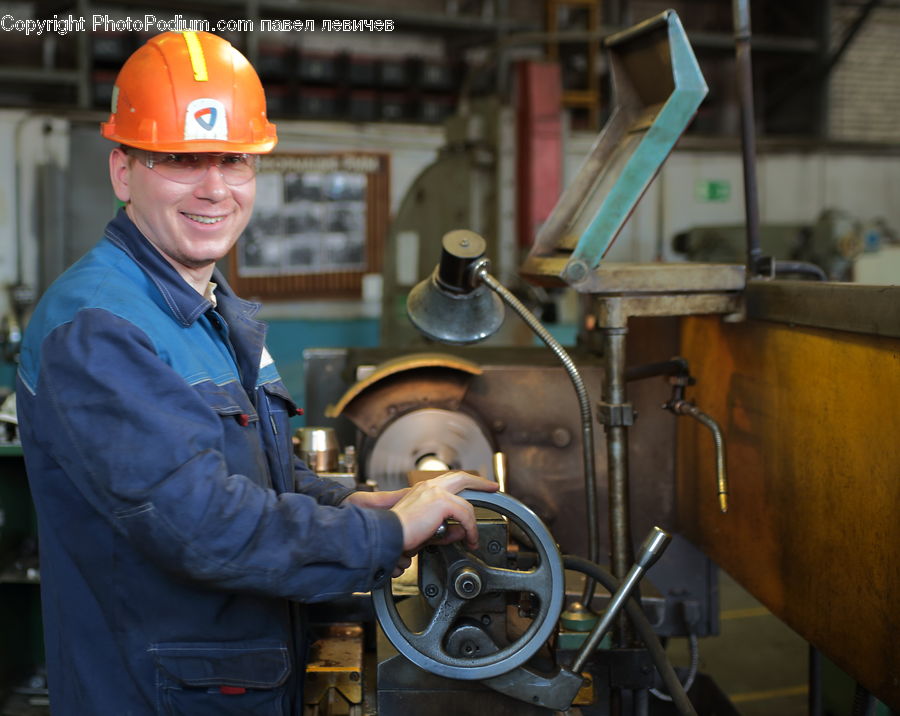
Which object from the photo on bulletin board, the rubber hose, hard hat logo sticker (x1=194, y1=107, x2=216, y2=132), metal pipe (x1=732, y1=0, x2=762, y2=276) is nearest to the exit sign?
the photo on bulletin board

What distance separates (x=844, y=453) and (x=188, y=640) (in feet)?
3.06

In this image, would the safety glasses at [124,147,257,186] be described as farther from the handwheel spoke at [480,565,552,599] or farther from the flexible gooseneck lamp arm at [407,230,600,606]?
the handwheel spoke at [480,565,552,599]

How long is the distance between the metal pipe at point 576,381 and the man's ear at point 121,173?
1.77 ft

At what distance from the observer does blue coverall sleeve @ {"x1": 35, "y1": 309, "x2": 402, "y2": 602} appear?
38.7 inches

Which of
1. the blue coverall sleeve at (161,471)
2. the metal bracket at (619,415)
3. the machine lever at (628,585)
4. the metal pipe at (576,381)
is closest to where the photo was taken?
the blue coverall sleeve at (161,471)

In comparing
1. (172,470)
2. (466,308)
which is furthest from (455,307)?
(172,470)

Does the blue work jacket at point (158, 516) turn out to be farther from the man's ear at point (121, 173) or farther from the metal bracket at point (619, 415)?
the metal bracket at point (619, 415)

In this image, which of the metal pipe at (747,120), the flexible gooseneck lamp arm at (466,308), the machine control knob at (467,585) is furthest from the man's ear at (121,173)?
the metal pipe at (747,120)

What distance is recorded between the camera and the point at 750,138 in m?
1.69

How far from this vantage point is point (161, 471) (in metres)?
0.98

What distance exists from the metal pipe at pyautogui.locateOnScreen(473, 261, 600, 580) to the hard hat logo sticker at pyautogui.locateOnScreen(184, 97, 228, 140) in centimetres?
47

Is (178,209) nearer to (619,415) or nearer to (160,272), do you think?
(160,272)

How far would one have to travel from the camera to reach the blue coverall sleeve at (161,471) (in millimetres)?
982

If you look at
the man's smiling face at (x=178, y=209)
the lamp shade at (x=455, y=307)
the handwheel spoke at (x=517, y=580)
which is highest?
the man's smiling face at (x=178, y=209)
